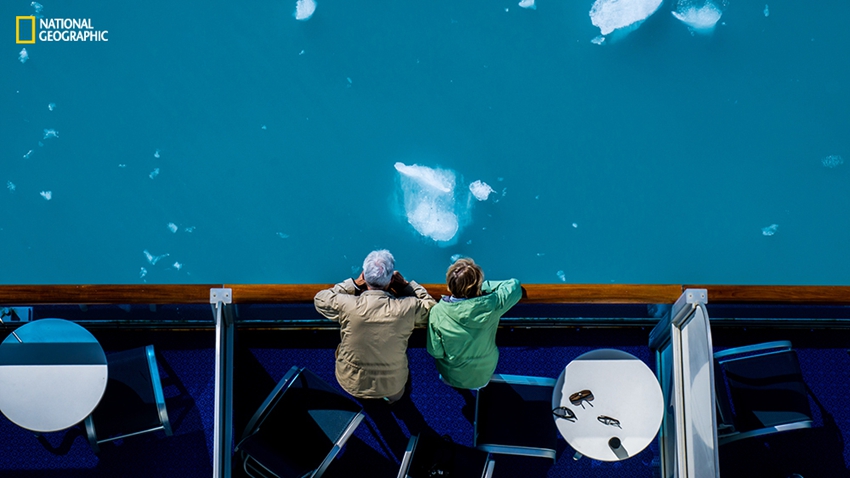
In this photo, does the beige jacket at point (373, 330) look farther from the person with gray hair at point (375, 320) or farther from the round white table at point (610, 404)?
the round white table at point (610, 404)

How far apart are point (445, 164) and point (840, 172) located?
421 centimetres

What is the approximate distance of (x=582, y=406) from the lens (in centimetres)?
289

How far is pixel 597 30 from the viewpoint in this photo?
7.52m

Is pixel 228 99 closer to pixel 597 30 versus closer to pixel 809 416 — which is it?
pixel 597 30

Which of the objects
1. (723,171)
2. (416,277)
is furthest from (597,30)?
(416,277)

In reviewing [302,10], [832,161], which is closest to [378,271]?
[302,10]

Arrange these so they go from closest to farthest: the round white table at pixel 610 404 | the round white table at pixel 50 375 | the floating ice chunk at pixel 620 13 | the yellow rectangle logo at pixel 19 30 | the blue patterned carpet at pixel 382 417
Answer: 1. the round white table at pixel 50 375
2. the round white table at pixel 610 404
3. the blue patterned carpet at pixel 382 417
4. the yellow rectangle logo at pixel 19 30
5. the floating ice chunk at pixel 620 13

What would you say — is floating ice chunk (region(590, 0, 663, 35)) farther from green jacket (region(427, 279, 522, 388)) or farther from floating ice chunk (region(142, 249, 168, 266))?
green jacket (region(427, 279, 522, 388))

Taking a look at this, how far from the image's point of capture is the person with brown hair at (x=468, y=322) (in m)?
2.53

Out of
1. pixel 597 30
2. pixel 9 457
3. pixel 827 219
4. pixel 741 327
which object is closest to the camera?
pixel 9 457

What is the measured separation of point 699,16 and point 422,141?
3.37 m

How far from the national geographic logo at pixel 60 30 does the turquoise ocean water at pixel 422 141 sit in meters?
0.09

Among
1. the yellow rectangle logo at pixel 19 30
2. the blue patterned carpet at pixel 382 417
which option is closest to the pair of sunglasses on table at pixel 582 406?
the blue patterned carpet at pixel 382 417

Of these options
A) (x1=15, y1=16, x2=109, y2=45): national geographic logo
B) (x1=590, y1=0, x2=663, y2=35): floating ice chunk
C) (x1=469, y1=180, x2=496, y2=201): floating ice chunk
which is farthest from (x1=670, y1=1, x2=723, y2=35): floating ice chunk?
(x1=15, y1=16, x2=109, y2=45): national geographic logo
